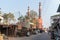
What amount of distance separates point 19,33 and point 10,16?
74.9ft

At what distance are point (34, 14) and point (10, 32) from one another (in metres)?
63.4

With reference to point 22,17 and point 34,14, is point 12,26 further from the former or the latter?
point 34,14

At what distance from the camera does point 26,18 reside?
10562 centimetres

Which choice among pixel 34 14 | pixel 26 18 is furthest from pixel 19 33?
pixel 34 14

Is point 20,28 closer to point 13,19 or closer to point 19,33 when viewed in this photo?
point 19,33

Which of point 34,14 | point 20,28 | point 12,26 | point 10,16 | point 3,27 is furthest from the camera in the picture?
point 34,14

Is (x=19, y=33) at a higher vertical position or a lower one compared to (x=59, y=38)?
lower

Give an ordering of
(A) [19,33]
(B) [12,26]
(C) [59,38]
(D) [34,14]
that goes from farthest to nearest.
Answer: (D) [34,14], (A) [19,33], (B) [12,26], (C) [59,38]

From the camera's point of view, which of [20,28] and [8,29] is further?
[20,28]

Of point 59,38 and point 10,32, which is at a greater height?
point 59,38

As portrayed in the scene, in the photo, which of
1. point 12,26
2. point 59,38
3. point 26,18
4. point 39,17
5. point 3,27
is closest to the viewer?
point 59,38

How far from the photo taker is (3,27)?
6538 centimetres

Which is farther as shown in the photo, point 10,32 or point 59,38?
point 10,32

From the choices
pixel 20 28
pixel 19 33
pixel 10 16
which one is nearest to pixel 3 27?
pixel 19 33
